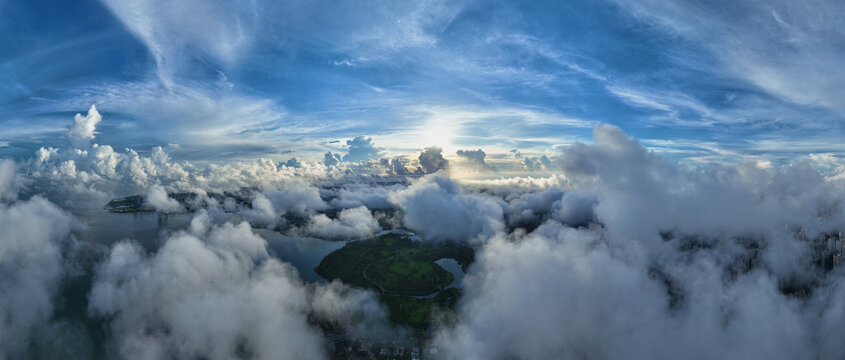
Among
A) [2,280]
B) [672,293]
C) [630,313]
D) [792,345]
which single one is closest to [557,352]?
[630,313]

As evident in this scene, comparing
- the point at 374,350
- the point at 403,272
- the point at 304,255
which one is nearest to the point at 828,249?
the point at 403,272

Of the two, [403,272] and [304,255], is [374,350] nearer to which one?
[403,272]

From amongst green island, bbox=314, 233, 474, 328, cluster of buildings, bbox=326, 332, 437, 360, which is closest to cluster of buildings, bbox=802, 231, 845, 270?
green island, bbox=314, 233, 474, 328

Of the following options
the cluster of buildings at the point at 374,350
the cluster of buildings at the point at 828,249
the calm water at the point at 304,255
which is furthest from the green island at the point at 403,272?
the cluster of buildings at the point at 828,249

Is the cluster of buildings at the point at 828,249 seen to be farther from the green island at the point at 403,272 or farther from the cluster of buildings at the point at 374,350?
the cluster of buildings at the point at 374,350

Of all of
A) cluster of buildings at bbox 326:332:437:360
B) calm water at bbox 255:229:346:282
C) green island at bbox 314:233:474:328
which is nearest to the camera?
cluster of buildings at bbox 326:332:437:360

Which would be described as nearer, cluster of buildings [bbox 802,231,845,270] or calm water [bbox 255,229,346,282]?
cluster of buildings [bbox 802,231,845,270]

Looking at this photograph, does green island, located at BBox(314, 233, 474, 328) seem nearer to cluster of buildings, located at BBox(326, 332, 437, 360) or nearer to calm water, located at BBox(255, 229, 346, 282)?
calm water, located at BBox(255, 229, 346, 282)

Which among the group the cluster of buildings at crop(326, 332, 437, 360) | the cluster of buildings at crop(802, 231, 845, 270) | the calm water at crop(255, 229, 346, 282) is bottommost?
the calm water at crop(255, 229, 346, 282)
